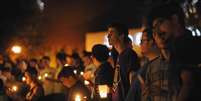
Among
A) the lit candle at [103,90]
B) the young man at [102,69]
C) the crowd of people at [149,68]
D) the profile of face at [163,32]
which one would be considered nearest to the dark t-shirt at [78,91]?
the crowd of people at [149,68]

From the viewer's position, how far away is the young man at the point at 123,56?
19.6ft

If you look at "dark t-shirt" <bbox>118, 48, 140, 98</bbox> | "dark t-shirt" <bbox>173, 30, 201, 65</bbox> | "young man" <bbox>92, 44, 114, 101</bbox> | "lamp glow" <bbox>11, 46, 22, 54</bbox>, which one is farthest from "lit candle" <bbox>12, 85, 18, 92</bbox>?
"lamp glow" <bbox>11, 46, 22, 54</bbox>

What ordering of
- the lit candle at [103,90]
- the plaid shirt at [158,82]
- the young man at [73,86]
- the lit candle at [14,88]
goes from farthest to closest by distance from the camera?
the lit candle at [14,88] < the young man at [73,86] < the lit candle at [103,90] < the plaid shirt at [158,82]

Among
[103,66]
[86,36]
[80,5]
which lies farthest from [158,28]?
[80,5]

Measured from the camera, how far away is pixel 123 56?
6027 mm

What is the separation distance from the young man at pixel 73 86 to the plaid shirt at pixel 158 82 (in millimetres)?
2756

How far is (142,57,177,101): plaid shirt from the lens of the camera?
4.37 meters

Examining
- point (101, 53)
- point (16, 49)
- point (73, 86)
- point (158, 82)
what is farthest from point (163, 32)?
point (16, 49)

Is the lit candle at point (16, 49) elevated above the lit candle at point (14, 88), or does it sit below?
above

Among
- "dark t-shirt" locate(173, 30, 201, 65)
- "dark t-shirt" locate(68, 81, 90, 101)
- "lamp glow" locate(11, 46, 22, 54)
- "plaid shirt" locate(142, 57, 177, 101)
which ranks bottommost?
"dark t-shirt" locate(68, 81, 90, 101)

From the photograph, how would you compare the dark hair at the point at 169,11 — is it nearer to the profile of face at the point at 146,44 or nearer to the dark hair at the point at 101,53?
the profile of face at the point at 146,44

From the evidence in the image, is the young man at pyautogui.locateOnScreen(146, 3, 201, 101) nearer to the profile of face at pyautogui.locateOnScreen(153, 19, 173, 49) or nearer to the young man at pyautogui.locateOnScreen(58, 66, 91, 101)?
the profile of face at pyautogui.locateOnScreen(153, 19, 173, 49)

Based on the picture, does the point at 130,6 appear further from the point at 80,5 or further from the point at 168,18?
the point at 168,18

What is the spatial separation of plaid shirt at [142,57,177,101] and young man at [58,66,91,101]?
2756mm
